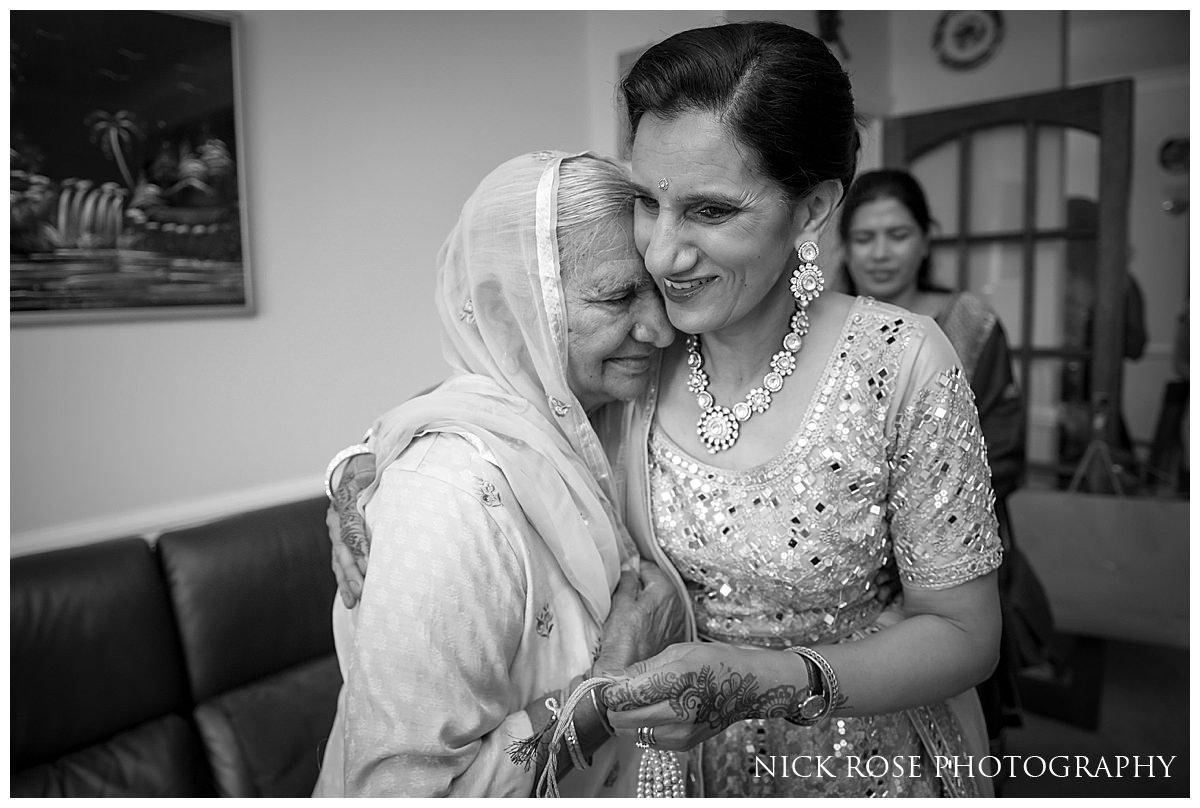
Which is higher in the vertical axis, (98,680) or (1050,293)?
(1050,293)

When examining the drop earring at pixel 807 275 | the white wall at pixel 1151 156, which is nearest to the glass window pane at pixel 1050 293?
the white wall at pixel 1151 156

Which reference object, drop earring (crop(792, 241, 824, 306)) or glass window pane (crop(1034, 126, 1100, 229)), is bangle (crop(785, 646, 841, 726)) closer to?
drop earring (crop(792, 241, 824, 306))

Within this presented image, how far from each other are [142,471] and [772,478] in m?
1.49

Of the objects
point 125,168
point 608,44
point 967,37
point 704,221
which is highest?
point 967,37

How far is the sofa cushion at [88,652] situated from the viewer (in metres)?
1.53

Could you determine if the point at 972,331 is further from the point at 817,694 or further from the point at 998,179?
the point at 998,179

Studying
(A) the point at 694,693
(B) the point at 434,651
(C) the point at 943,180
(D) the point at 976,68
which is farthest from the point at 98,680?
(D) the point at 976,68

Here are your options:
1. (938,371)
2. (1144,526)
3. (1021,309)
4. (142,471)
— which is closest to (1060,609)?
(1144,526)

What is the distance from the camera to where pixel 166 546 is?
1.72 meters

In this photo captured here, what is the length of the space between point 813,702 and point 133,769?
1.34 m

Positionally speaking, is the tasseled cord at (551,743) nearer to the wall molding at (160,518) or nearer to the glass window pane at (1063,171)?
the wall molding at (160,518)

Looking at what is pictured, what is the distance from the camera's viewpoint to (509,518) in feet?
3.20

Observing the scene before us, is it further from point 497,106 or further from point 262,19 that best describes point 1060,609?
point 262,19

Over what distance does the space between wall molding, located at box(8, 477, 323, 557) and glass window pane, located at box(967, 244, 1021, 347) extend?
2887 millimetres
